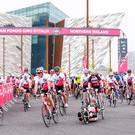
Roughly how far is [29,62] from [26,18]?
33.9 ft

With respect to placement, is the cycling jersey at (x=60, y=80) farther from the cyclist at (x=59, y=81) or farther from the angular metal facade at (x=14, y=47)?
the angular metal facade at (x=14, y=47)

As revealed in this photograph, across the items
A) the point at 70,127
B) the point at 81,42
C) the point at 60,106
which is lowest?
the point at 70,127

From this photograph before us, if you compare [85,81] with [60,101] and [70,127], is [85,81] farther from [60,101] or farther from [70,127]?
[70,127]

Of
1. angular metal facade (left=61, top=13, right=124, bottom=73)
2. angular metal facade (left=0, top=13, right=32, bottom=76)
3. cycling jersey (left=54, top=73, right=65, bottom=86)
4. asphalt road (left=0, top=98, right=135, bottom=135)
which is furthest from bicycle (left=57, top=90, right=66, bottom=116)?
angular metal facade (left=0, top=13, right=32, bottom=76)

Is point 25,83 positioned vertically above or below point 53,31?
below

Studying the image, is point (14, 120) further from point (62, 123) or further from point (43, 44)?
point (43, 44)

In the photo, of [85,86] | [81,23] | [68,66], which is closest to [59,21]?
[81,23]

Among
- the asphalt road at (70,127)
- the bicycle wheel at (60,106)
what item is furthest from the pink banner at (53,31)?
the asphalt road at (70,127)

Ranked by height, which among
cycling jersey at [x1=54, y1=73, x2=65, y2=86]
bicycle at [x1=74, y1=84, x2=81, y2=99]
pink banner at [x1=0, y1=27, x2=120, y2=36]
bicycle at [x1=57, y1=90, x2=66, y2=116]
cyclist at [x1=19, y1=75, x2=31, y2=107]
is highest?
pink banner at [x1=0, y1=27, x2=120, y2=36]

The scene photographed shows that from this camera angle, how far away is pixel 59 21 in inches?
4838

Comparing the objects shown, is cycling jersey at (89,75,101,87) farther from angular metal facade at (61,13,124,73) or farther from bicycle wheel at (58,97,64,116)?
angular metal facade at (61,13,124,73)

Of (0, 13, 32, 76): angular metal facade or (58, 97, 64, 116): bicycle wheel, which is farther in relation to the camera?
(0, 13, 32, 76): angular metal facade

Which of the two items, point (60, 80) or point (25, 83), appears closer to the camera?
point (60, 80)

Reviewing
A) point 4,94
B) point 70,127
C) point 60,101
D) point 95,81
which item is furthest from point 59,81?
point 4,94
